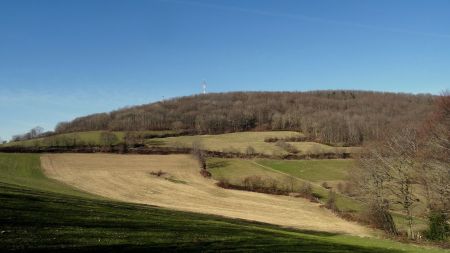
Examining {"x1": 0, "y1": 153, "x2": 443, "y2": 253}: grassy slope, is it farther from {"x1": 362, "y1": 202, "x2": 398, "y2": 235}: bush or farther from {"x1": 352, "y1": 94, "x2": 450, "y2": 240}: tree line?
{"x1": 362, "y1": 202, "x2": 398, "y2": 235}: bush

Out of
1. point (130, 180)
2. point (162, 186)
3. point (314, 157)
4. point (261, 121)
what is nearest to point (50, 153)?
point (130, 180)

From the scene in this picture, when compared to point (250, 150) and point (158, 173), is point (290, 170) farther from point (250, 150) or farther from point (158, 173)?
point (158, 173)

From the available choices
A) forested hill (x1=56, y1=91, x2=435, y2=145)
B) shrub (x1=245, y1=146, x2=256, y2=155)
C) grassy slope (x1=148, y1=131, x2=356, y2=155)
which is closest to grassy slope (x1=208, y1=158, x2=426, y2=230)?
shrub (x1=245, y1=146, x2=256, y2=155)

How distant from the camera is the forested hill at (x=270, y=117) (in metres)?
145

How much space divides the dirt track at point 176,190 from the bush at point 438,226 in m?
6.92

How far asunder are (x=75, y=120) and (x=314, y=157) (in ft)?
322

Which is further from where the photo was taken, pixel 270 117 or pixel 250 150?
pixel 270 117

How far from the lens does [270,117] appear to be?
174m

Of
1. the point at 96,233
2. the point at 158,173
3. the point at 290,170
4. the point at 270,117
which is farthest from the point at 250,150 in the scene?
the point at 96,233

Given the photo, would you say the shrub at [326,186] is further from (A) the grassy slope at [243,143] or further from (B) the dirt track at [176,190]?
(A) the grassy slope at [243,143]

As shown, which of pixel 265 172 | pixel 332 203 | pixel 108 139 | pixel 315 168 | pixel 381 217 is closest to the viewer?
pixel 381 217

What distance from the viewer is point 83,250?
1694cm

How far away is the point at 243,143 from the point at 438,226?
81.9 meters

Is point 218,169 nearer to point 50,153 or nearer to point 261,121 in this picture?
point 50,153
